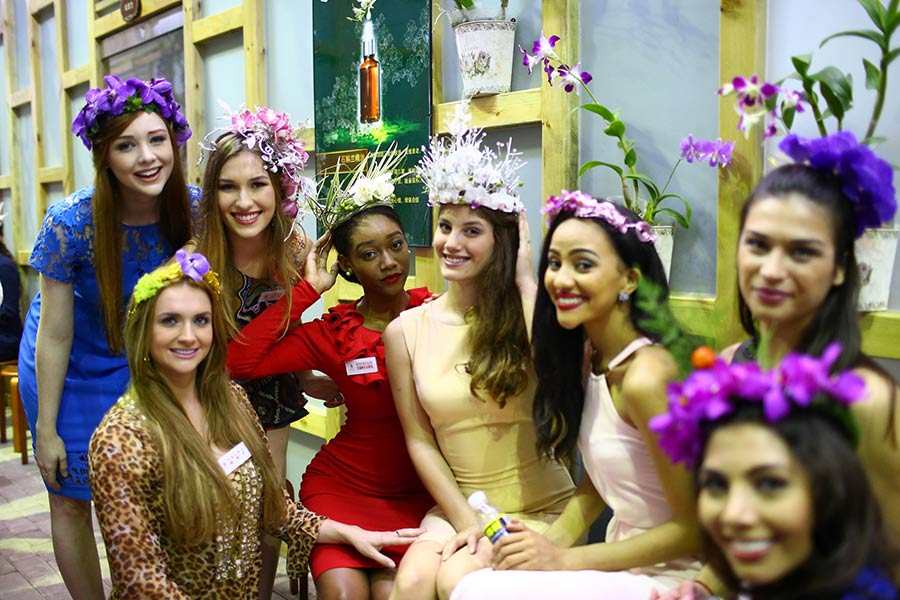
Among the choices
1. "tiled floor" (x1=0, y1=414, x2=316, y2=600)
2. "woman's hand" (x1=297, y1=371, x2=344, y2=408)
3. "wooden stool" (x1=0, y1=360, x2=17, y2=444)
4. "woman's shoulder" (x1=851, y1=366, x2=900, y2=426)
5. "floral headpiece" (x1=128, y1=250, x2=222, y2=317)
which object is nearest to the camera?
"woman's shoulder" (x1=851, y1=366, x2=900, y2=426)

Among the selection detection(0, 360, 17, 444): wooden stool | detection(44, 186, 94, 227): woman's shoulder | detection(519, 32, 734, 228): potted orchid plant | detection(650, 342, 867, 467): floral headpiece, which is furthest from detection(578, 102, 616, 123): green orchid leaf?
detection(0, 360, 17, 444): wooden stool

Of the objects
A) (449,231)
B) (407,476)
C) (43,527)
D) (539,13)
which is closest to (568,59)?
(539,13)

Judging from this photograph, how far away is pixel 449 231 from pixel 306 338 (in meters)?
0.64

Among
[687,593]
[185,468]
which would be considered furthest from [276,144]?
[687,593]

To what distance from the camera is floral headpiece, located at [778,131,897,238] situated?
52.2 inches

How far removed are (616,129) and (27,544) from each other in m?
3.44

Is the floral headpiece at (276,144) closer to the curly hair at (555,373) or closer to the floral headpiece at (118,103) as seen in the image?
the floral headpiece at (118,103)

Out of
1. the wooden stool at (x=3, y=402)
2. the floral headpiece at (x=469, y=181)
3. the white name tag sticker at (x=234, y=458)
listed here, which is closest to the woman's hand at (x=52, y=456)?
the white name tag sticker at (x=234, y=458)

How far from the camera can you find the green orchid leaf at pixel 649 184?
2.33 metres

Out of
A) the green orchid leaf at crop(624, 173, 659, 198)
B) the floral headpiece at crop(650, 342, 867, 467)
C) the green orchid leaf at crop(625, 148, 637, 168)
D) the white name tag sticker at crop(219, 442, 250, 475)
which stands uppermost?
the green orchid leaf at crop(625, 148, 637, 168)

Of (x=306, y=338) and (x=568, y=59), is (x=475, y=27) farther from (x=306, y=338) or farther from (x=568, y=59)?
(x=306, y=338)

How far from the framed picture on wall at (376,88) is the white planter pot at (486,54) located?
13.2 inches

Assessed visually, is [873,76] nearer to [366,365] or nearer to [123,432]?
[366,365]

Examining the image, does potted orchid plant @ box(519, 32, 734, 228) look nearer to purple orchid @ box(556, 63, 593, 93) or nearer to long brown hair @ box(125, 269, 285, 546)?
purple orchid @ box(556, 63, 593, 93)
